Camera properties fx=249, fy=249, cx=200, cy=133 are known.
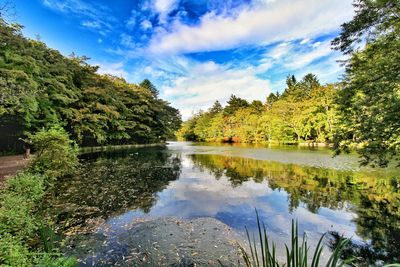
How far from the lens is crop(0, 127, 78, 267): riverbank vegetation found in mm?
4145

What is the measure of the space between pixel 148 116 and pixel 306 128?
2532cm

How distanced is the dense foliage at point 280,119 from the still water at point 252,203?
13837mm

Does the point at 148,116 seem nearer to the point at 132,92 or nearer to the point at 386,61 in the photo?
the point at 132,92

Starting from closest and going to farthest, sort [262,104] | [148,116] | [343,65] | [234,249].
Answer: [234,249] → [343,65] → [148,116] → [262,104]

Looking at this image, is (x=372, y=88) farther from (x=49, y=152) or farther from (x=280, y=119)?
(x=280, y=119)

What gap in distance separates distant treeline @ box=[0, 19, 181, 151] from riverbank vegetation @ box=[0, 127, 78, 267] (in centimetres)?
232

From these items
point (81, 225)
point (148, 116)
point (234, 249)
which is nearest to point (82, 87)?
point (148, 116)

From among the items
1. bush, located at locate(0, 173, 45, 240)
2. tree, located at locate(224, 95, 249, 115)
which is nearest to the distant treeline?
bush, located at locate(0, 173, 45, 240)

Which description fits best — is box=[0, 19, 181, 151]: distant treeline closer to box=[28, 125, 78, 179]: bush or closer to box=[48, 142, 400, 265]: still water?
box=[28, 125, 78, 179]: bush

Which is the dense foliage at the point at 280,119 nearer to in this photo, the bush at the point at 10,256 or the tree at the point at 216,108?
the tree at the point at 216,108

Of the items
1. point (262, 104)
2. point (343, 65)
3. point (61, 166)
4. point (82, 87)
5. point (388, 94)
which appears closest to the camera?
point (388, 94)

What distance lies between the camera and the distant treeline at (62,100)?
45.3 ft

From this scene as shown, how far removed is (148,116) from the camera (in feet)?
130

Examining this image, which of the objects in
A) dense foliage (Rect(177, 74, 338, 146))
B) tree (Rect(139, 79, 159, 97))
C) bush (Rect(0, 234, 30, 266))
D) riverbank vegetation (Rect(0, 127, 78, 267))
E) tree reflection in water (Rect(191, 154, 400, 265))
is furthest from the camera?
tree (Rect(139, 79, 159, 97))
